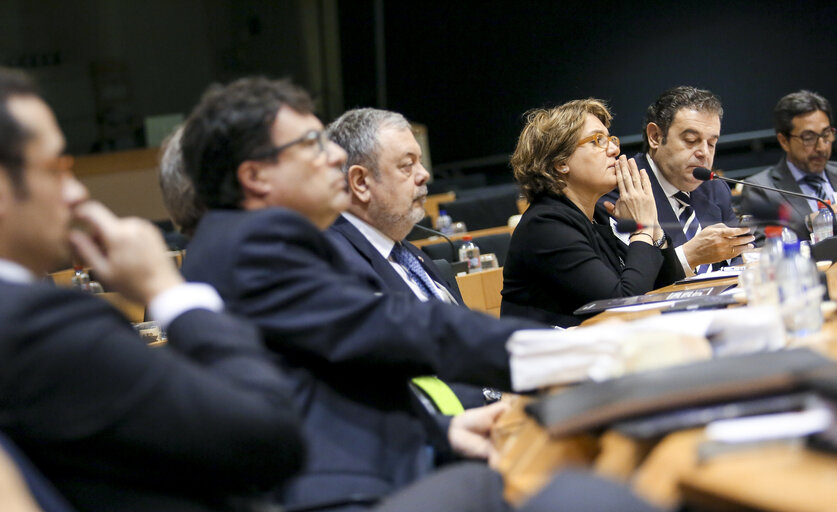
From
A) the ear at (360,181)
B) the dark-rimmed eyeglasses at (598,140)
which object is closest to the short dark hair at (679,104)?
the dark-rimmed eyeglasses at (598,140)

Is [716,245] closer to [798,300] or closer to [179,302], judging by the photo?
[798,300]

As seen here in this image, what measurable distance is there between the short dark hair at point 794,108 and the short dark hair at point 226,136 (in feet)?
11.4

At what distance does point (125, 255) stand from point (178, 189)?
50 centimetres

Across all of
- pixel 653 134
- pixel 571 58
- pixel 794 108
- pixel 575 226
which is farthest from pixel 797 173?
pixel 571 58

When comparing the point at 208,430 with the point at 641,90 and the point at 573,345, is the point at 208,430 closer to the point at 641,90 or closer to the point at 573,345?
the point at 573,345

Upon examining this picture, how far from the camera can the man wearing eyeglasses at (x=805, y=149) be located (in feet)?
13.7

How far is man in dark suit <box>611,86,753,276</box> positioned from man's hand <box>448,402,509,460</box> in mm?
1776

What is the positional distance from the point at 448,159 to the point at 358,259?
8.74m

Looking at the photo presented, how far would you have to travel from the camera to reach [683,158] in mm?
3217

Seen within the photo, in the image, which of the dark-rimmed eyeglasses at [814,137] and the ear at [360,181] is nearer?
the ear at [360,181]

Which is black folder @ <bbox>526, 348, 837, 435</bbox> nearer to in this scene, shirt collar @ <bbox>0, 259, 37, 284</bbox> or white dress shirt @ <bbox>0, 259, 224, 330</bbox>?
white dress shirt @ <bbox>0, 259, 224, 330</bbox>

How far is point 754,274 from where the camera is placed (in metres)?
1.74

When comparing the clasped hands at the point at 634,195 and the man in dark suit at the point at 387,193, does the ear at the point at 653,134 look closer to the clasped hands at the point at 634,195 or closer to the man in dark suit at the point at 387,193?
the clasped hands at the point at 634,195

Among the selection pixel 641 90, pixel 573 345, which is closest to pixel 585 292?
pixel 573 345
